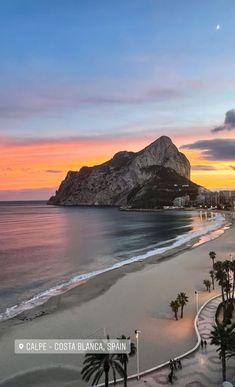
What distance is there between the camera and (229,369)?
32.9 metres

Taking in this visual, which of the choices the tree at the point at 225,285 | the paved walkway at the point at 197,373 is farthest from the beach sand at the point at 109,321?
the tree at the point at 225,285

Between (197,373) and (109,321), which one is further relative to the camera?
(109,321)

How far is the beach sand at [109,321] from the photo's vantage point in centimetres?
3497

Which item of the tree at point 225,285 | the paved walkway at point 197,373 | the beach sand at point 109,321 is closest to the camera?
the paved walkway at point 197,373

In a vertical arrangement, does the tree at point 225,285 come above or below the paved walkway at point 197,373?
above

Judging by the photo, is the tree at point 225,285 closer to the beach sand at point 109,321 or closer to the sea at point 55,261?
the beach sand at point 109,321

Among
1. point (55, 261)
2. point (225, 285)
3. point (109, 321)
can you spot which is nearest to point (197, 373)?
point (109, 321)

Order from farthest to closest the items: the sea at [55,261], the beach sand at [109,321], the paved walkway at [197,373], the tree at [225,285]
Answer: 1. the sea at [55,261]
2. the tree at [225,285]
3. the beach sand at [109,321]
4. the paved walkway at [197,373]

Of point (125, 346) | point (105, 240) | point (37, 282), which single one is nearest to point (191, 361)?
point (125, 346)

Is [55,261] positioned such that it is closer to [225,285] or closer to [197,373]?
[225,285]

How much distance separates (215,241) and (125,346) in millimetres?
100817

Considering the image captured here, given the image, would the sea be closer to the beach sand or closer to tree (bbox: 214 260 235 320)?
the beach sand

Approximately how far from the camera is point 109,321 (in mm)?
47031

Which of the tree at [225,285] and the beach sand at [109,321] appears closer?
the beach sand at [109,321]
